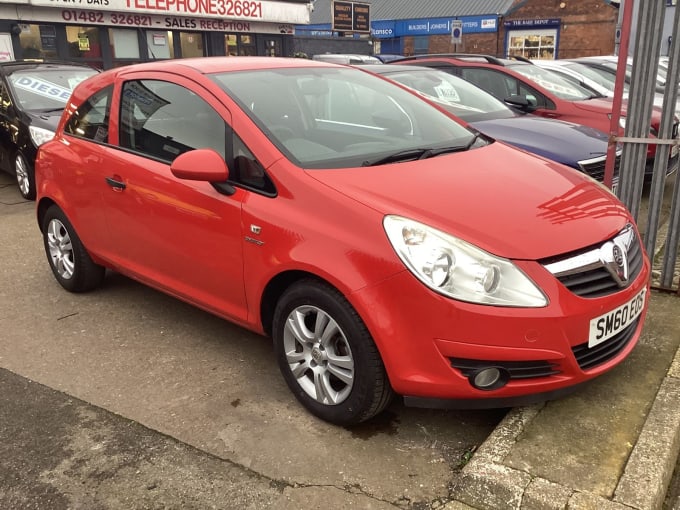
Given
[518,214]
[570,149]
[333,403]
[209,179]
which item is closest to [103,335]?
[209,179]

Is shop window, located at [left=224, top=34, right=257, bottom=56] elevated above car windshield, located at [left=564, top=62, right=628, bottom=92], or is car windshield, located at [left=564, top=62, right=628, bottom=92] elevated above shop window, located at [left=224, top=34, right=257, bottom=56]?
shop window, located at [left=224, top=34, right=257, bottom=56]

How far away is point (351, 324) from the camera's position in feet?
8.82

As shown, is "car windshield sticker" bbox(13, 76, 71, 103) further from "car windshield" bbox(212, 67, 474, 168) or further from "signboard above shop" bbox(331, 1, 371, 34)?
"signboard above shop" bbox(331, 1, 371, 34)

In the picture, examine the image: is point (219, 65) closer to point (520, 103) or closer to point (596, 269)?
point (596, 269)

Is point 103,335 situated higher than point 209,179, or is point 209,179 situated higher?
point 209,179

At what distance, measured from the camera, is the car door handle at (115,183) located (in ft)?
12.6

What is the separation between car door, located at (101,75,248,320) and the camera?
326cm

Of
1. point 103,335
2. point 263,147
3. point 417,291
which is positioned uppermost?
point 263,147

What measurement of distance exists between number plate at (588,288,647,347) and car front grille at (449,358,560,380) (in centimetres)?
22

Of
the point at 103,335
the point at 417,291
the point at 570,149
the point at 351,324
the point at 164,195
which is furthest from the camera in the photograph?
the point at 570,149

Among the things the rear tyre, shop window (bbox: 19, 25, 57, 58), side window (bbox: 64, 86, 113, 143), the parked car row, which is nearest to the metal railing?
side window (bbox: 64, 86, 113, 143)

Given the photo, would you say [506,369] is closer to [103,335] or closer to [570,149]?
[103,335]

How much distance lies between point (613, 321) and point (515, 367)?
1.75ft

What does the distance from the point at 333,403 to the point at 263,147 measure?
4.05 ft
